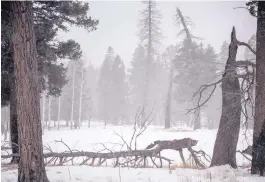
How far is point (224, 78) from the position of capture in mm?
7570

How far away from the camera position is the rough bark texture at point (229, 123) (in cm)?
745

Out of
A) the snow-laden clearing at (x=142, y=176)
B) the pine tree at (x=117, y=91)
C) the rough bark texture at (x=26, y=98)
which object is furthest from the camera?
the pine tree at (x=117, y=91)

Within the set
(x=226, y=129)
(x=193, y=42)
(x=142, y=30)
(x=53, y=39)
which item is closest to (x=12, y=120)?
(x=53, y=39)

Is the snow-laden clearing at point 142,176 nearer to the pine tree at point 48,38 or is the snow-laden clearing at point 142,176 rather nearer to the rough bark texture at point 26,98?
the rough bark texture at point 26,98

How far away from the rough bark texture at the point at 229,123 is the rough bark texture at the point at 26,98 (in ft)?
15.9

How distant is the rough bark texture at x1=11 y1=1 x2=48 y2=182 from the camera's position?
15.5 ft

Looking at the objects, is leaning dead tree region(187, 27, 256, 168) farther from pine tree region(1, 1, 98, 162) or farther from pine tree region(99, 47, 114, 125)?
pine tree region(99, 47, 114, 125)

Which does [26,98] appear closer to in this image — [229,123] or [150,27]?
[229,123]

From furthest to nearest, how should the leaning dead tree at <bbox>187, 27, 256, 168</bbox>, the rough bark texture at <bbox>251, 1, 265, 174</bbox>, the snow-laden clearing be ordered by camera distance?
the leaning dead tree at <bbox>187, 27, 256, 168</bbox>
the rough bark texture at <bbox>251, 1, 265, 174</bbox>
the snow-laden clearing

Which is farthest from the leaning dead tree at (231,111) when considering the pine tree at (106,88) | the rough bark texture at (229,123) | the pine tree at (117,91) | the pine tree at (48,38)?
the pine tree at (117,91)

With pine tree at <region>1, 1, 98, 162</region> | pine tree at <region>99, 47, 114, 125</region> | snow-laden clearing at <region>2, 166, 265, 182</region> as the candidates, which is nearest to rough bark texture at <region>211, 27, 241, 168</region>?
snow-laden clearing at <region>2, 166, 265, 182</region>

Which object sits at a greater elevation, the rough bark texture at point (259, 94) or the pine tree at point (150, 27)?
the pine tree at point (150, 27)

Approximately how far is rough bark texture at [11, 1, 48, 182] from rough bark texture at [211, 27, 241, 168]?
4.85 meters

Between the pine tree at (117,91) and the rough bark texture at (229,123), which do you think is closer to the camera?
the rough bark texture at (229,123)
